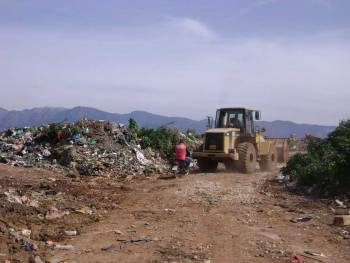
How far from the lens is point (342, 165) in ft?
39.0

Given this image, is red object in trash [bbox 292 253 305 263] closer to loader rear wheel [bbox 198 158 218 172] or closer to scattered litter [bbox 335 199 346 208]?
scattered litter [bbox 335 199 346 208]

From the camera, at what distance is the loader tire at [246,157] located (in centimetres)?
1572

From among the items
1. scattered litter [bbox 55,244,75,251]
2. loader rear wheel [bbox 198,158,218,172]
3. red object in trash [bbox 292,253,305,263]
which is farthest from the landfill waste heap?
red object in trash [bbox 292,253,305,263]

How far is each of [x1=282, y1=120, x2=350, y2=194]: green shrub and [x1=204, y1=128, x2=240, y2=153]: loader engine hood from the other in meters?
2.20

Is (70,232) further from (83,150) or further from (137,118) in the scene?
(137,118)

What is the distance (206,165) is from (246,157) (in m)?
1.52

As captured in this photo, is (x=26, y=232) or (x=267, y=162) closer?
(x=26, y=232)

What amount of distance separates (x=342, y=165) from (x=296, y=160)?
2.24 meters

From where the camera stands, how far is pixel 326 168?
1202 cm

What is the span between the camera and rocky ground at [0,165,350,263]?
6.85 m

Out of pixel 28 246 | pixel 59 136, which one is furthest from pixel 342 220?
pixel 59 136

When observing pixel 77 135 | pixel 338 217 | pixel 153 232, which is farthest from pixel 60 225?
pixel 77 135

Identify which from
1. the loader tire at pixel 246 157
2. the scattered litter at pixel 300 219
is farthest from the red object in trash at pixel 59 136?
the scattered litter at pixel 300 219

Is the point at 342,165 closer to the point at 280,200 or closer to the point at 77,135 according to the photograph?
the point at 280,200
